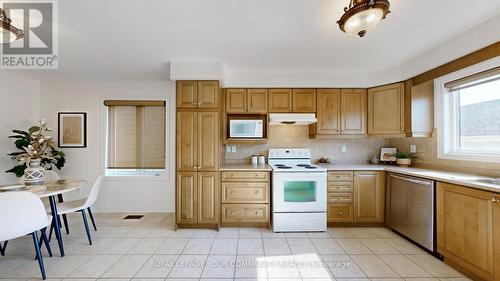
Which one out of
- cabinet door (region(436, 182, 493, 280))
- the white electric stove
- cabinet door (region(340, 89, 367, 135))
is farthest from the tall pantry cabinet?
cabinet door (region(436, 182, 493, 280))

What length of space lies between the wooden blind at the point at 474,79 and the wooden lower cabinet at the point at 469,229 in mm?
1170

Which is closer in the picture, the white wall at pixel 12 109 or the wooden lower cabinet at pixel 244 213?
the wooden lower cabinet at pixel 244 213

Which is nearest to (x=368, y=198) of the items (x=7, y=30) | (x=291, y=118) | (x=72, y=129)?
(x=291, y=118)

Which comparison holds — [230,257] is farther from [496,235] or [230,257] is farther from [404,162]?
[404,162]

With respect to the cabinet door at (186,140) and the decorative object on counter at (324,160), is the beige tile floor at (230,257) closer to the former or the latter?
the cabinet door at (186,140)

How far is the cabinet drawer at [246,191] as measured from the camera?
10.2ft

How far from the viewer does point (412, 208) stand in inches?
102

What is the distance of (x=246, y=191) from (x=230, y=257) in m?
0.96

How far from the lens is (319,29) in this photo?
7.02 feet

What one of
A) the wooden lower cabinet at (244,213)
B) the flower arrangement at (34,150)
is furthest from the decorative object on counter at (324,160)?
the flower arrangement at (34,150)

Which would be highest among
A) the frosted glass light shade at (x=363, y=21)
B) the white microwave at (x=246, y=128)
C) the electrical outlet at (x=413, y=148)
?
the frosted glass light shade at (x=363, y=21)

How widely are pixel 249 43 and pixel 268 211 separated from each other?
7.36 ft

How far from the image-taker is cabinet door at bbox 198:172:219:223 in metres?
3.06

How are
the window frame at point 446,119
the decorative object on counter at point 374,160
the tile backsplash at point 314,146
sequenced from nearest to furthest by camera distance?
1. the window frame at point 446,119
2. the decorative object on counter at point 374,160
3. the tile backsplash at point 314,146
